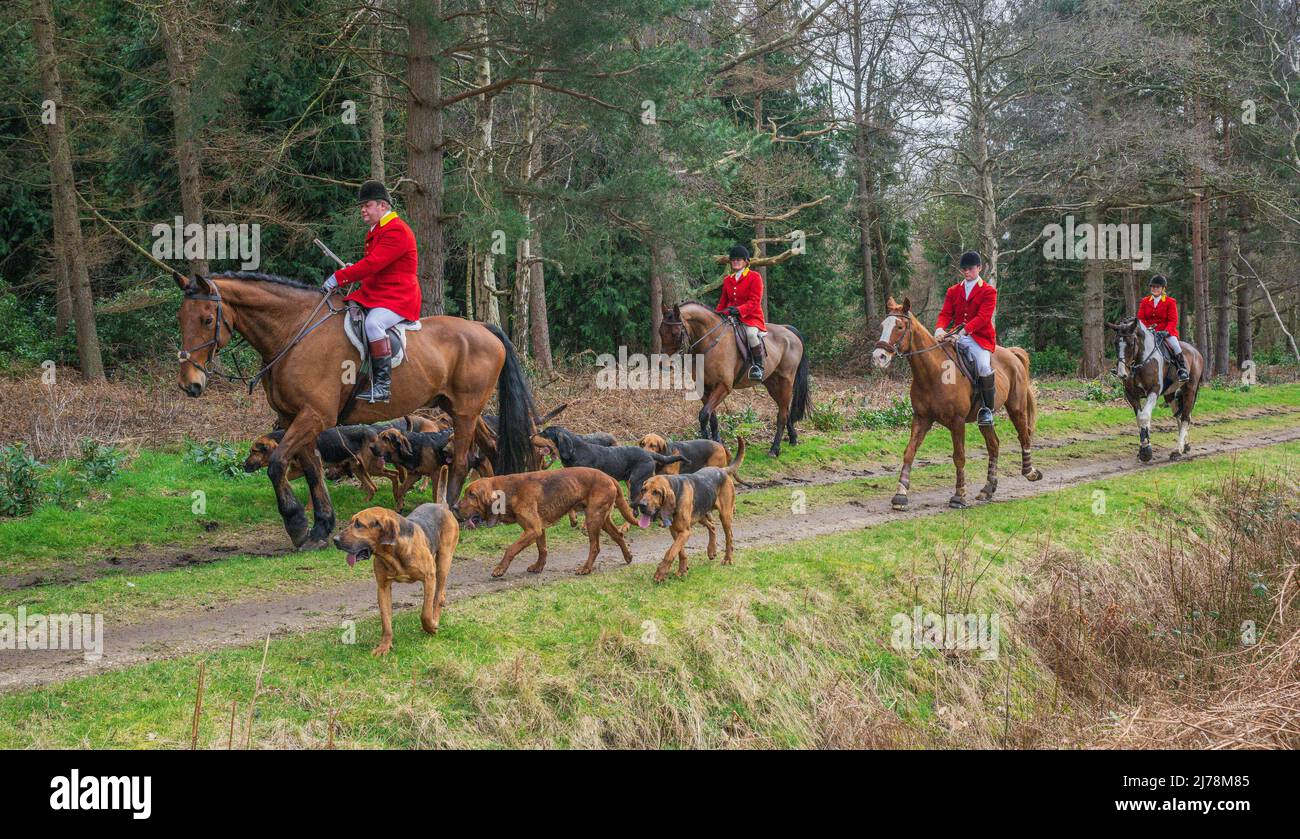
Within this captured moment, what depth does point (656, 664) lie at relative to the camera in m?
7.25

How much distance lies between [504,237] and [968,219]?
27.7m

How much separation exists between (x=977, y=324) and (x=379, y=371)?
825 centimetres

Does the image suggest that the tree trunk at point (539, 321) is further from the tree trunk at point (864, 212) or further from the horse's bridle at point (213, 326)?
the tree trunk at point (864, 212)

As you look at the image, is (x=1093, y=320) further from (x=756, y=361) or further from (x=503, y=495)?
(x=503, y=495)

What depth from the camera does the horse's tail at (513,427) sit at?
36.6 ft

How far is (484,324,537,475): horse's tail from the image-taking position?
11156mm

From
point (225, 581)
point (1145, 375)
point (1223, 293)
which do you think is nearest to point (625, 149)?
point (225, 581)

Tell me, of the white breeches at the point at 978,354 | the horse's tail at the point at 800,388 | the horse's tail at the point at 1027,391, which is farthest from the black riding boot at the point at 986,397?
the horse's tail at the point at 800,388

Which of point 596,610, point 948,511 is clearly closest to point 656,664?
point 596,610

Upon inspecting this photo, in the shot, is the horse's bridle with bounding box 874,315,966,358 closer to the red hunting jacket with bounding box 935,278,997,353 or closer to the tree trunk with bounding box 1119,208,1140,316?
the red hunting jacket with bounding box 935,278,997,353

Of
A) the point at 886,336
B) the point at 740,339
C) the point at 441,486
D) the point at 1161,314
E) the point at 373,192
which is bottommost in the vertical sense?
the point at 441,486

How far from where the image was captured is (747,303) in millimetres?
15781

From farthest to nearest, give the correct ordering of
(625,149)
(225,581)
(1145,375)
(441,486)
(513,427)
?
1. (1145,375)
2. (625,149)
3. (441,486)
4. (513,427)
5. (225,581)
